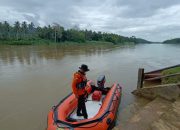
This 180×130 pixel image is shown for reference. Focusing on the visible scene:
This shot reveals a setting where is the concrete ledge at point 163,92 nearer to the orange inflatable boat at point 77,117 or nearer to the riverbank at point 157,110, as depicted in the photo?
the riverbank at point 157,110

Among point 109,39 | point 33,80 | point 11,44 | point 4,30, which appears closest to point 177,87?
point 33,80

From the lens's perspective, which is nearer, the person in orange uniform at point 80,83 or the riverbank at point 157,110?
the riverbank at point 157,110

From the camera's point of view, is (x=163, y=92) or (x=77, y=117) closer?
(x=77, y=117)

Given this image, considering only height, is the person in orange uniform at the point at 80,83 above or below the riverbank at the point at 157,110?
above

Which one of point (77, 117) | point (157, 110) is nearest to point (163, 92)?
point (157, 110)

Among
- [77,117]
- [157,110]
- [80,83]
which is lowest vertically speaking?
[77,117]

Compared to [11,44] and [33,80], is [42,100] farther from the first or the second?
[11,44]

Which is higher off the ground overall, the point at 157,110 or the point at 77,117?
the point at 157,110

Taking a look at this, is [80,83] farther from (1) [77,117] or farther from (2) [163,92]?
(2) [163,92]

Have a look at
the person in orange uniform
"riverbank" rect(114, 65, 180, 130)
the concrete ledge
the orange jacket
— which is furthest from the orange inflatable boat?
the concrete ledge

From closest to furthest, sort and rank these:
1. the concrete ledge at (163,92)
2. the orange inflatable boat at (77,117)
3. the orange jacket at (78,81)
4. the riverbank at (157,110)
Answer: the riverbank at (157,110)
the orange inflatable boat at (77,117)
the orange jacket at (78,81)
the concrete ledge at (163,92)

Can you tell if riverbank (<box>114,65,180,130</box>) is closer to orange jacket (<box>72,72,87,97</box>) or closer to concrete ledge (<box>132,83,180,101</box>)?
concrete ledge (<box>132,83,180,101</box>)

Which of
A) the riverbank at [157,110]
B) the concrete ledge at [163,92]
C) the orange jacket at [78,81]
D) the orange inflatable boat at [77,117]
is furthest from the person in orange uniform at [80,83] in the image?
the concrete ledge at [163,92]

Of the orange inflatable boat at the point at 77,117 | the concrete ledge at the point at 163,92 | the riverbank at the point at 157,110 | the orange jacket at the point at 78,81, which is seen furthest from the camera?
the concrete ledge at the point at 163,92
